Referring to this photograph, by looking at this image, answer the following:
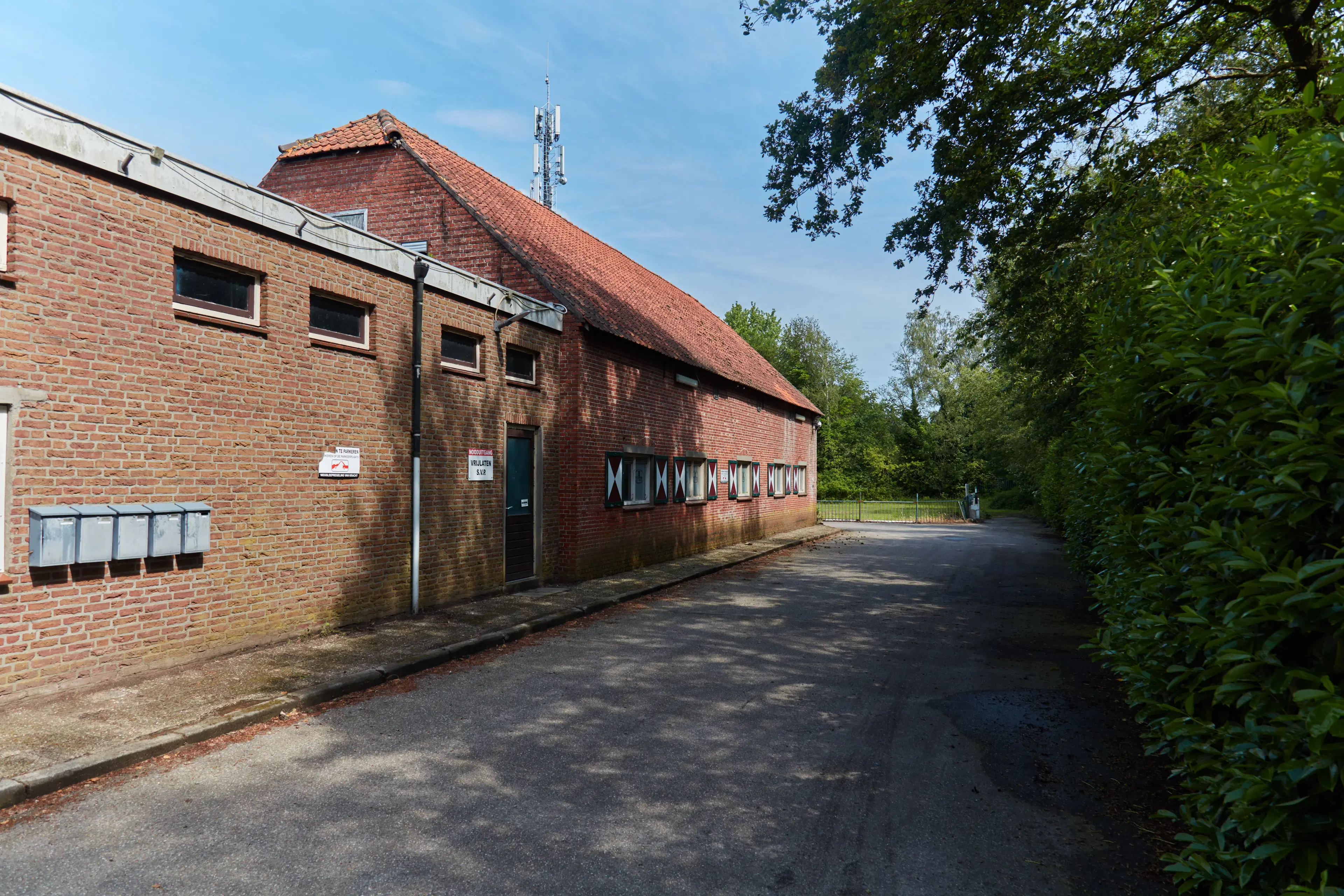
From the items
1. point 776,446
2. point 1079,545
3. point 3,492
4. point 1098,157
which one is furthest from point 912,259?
point 776,446

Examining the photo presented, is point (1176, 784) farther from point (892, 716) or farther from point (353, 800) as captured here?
point (353, 800)

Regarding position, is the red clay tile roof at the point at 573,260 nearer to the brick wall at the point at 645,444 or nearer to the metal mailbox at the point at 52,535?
the brick wall at the point at 645,444

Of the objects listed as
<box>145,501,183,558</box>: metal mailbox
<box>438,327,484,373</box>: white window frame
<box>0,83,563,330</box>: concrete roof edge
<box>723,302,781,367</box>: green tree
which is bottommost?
<box>145,501,183,558</box>: metal mailbox

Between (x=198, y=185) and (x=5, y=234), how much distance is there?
1.66 meters

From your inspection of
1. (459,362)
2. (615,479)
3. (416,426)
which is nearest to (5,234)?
(416,426)

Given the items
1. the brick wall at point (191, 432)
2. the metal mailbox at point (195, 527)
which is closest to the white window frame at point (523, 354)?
the brick wall at point (191, 432)

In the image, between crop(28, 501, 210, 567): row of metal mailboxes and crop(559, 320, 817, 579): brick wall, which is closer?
crop(28, 501, 210, 567): row of metal mailboxes

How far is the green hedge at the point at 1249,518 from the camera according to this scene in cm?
209

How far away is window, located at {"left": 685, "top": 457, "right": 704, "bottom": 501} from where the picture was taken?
17.7 metres

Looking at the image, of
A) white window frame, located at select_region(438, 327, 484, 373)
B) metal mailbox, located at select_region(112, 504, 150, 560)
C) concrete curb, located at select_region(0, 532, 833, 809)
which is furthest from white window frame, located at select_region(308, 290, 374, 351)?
concrete curb, located at select_region(0, 532, 833, 809)

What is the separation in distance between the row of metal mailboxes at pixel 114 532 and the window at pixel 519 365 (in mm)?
5256

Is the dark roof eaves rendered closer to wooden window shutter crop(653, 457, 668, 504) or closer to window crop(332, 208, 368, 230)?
window crop(332, 208, 368, 230)

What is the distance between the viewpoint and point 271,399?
7.65 metres

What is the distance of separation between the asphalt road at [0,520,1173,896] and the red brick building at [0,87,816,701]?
2132 millimetres
